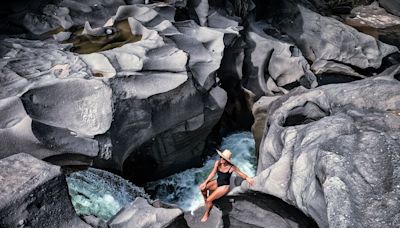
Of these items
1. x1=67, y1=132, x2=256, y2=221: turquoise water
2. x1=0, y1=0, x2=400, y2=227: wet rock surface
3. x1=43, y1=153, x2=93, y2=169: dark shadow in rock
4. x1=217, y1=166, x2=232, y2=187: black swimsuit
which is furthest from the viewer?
x1=67, y1=132, x2=256, y2=221: turquoise water

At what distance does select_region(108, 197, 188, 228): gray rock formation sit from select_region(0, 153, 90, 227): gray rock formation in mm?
564

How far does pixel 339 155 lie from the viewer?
486 cm

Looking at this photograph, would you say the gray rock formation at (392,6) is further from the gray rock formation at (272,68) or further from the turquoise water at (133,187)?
the turquoise water at (133,187)

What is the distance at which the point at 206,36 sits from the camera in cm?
848

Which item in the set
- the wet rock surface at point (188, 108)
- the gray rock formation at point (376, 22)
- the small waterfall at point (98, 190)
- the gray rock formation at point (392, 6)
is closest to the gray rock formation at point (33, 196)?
the wet rock surface at point (188, 108)

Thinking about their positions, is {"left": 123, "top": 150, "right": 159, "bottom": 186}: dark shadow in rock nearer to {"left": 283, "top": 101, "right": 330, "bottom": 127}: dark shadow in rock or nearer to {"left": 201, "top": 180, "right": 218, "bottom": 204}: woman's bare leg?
{"left": 201, "top": 180, "right": 218, "bottom": 204}: woman's bare leg

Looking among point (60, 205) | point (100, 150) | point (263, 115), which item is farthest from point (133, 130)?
point (263, 115)

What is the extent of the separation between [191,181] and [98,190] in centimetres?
186

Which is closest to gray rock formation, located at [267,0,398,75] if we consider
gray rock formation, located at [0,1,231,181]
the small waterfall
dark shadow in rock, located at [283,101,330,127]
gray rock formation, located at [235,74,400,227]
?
gray rock formation, located at [0,1,231,181]

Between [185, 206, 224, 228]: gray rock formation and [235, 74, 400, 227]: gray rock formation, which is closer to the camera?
[235, 74, 400, 227]: gray rock formation

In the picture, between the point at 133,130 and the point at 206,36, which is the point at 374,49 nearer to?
the point at 206,36

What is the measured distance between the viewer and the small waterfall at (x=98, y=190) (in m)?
6.97

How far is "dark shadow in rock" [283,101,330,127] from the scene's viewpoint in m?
6.97

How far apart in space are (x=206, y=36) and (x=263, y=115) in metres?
1.95
